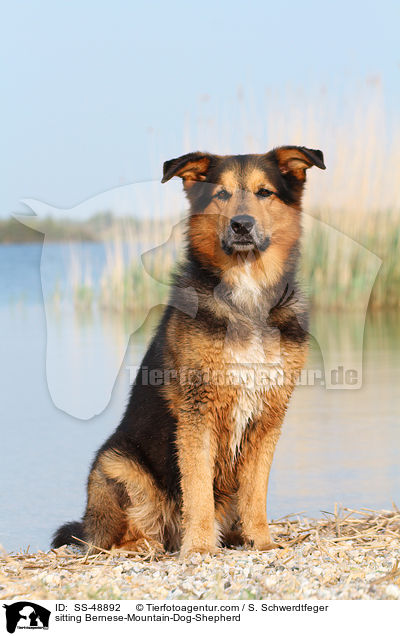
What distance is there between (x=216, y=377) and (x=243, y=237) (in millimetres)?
788

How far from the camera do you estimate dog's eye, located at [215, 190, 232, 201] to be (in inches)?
174

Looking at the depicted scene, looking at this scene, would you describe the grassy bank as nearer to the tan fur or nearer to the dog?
the dog

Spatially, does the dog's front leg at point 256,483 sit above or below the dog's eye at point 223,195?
below

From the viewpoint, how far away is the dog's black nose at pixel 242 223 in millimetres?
4320

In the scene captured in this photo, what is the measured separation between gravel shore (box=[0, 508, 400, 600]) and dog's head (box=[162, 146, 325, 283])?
157 centimetres

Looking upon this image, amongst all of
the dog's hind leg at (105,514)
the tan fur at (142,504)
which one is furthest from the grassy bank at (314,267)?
the dog's hind leg at (105,514)

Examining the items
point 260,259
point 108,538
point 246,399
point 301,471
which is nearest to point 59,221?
point 260,259

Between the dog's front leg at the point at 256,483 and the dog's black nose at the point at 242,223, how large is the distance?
3.59ft

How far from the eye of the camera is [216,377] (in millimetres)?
4262

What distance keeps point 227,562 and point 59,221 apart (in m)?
2.10

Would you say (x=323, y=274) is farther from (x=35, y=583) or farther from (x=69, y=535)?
(x=35, y=583)
